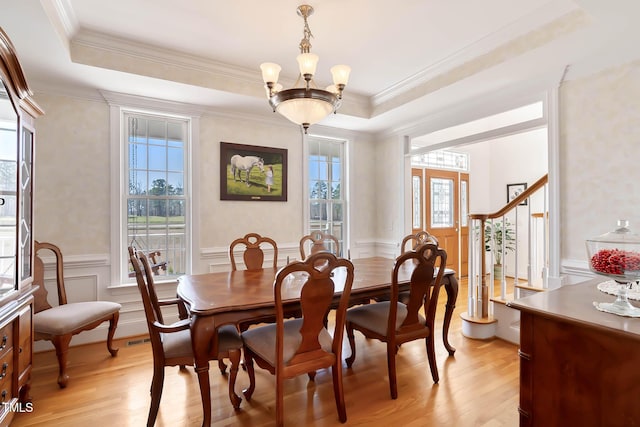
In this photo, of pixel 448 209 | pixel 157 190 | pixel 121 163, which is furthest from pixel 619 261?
pixel 448 209

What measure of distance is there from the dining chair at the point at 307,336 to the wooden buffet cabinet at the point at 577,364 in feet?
3.11

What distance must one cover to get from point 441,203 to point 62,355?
5.71 m

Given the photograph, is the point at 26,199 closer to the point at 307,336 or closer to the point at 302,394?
the point at 307,336

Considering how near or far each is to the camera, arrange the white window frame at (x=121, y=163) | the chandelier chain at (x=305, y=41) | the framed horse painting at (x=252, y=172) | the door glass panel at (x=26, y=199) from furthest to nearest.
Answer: the framed horse painting at (x=252, y=172)
the white window frame at (x=121, y=163)
the chandelier chain at (x=305, y=41)
the door glass panel at (x=26, y=199)

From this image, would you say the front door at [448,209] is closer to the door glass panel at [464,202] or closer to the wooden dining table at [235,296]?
the door glass panel at [464,202]

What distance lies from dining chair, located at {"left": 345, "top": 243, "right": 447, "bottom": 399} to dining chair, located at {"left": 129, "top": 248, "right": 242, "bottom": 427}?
3.25ft

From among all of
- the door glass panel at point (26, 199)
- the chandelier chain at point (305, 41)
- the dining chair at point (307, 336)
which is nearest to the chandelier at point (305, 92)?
the chandelier chain at point (305, 41)

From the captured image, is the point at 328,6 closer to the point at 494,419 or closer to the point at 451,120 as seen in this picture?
the point at 451,120

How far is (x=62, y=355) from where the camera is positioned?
8.05ft

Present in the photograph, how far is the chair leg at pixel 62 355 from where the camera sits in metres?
2.40

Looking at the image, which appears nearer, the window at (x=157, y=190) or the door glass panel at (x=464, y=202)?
the window at (x=157, y=190)

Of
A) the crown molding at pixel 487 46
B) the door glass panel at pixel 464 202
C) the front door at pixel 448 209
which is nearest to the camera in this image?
the crown molding at pixel 487 46

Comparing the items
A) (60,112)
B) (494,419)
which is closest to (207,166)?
(60,112)

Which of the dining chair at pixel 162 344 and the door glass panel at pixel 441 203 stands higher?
the door glass panel at pixel 441 203
